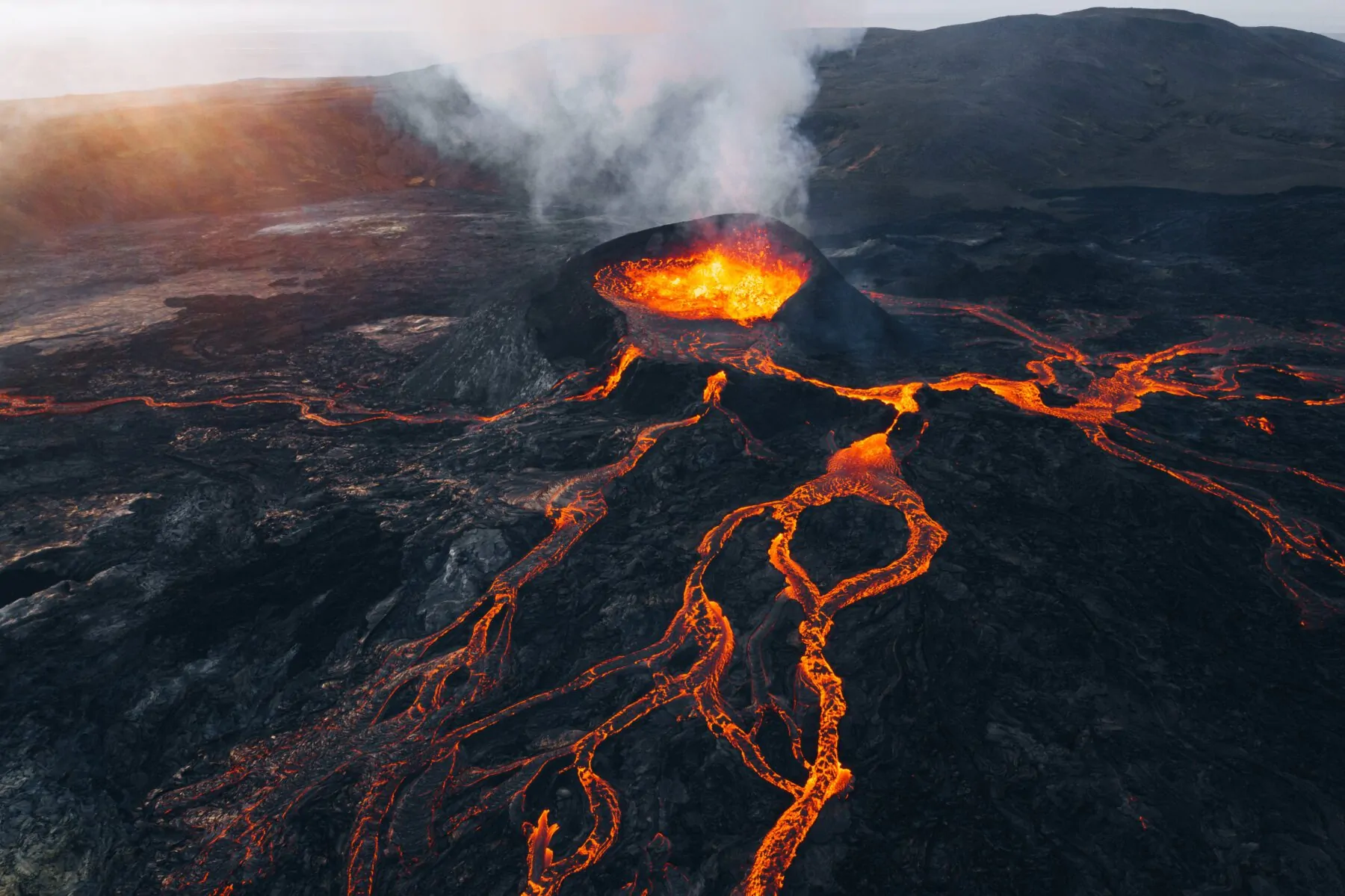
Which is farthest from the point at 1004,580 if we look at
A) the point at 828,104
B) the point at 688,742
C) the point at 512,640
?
the point at 828,104

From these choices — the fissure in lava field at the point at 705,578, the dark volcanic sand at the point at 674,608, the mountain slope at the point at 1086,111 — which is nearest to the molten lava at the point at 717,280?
the fissure in lava field at the point at 705,578

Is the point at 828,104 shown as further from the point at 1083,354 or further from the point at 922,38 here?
the point at 1083,354

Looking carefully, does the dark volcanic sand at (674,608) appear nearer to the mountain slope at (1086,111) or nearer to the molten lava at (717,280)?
the molten lava at (717,280)

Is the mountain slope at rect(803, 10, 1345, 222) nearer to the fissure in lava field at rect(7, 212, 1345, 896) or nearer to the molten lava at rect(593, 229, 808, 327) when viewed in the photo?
the molten lava at rect(593, 229, 808, 327)

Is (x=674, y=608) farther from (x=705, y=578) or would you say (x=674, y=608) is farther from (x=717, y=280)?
(x=717, y=280)

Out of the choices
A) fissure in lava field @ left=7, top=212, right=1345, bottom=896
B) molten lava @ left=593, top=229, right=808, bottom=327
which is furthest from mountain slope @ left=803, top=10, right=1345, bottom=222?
fissure in lava field @ left=7, top=212, right=1345, bottom=896
